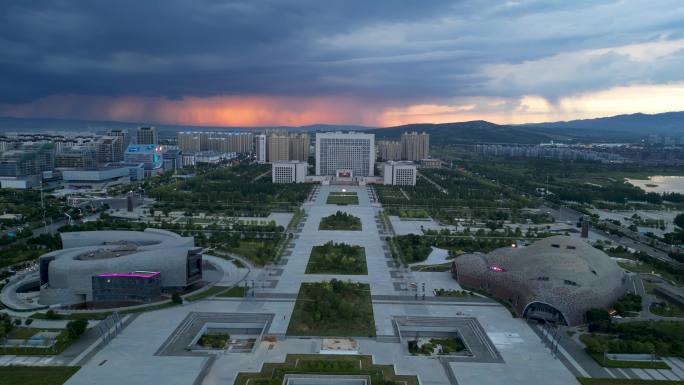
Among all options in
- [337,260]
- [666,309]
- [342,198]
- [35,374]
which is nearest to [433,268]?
[337,260]

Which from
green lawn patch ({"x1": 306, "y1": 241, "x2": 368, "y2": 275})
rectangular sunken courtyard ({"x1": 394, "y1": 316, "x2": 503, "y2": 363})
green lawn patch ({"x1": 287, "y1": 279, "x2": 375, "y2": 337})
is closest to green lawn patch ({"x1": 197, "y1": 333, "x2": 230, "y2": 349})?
green lawn patch ({"x1": 287, "y1": 279, "x2": 375, "y2": 337})

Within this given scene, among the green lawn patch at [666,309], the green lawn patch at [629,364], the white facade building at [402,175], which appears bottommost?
the green lawn patch at [629,364]

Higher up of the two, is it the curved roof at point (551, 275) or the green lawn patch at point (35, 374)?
the curved roof at point (551, 275)

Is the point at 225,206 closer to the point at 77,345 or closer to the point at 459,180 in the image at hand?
the point at 77,345

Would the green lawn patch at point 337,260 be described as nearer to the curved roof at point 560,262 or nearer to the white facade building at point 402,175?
the curved roof at point 560,262

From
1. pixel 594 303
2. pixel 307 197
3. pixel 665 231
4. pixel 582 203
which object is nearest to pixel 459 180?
pixel 582 203

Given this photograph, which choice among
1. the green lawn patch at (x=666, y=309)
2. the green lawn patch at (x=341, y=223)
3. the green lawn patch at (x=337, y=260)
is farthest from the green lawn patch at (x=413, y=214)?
the green lawn patch at (x=666, y=309)
